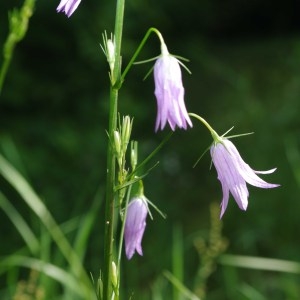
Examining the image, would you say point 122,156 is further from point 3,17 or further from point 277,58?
point 277,58

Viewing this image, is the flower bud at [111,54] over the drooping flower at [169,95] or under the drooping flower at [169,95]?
over

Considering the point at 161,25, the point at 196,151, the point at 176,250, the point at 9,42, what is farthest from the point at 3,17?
the point at 9,42

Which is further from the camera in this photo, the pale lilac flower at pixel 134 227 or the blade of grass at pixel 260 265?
the blade of grass at pixel 260 265

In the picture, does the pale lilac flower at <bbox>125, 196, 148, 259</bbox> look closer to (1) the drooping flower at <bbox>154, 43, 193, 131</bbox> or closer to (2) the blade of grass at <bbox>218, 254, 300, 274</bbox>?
(1) the drooping flower at <bbox>154, 43, 193, 131</bbox>

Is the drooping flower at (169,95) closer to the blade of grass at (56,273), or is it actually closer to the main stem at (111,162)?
the main stem at (111,162)

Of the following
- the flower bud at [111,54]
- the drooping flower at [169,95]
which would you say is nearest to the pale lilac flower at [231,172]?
the drooping flower at [169,95]

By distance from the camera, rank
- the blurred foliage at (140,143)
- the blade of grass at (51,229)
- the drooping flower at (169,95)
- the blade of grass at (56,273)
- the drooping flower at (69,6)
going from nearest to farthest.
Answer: the drooping flower at (169,95) < the drooping flower at (69,6) < the blade of grass at (56,273) < the blade of grass at (51,229) < the blurred foliage at (140,143)
